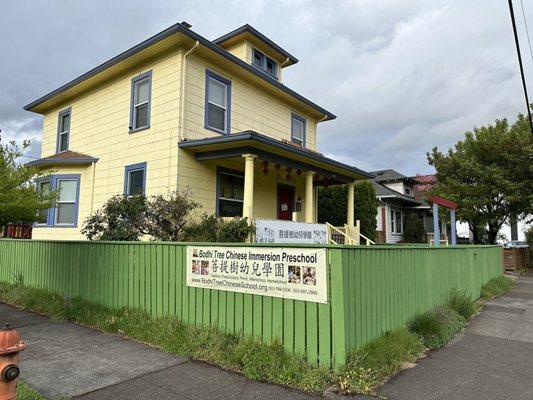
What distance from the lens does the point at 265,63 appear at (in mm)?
16781

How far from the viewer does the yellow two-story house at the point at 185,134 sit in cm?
1161

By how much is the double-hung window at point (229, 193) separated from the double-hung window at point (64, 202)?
5159 mm

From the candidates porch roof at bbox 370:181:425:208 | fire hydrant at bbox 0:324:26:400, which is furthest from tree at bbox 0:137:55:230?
porch roof at bbox 370:181:425:208

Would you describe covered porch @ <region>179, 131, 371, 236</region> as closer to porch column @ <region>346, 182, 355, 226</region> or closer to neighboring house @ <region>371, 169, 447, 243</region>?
porch column @ <region>346, 182, 355, 226</region>

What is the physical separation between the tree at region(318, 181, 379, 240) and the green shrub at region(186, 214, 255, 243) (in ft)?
31.5

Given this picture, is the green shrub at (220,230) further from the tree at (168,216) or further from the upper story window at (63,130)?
the upper story window at (63,130)

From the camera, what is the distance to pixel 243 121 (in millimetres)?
13836

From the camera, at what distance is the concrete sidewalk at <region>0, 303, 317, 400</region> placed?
177 inches

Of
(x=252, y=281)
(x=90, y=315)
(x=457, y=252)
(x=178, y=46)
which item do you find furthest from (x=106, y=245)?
(x=457, y=252)

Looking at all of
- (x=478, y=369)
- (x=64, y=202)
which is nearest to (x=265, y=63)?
(x=64, y=202)

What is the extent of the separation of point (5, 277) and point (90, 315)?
552 cm

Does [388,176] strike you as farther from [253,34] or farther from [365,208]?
[253,34]

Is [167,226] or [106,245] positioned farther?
[167,226]

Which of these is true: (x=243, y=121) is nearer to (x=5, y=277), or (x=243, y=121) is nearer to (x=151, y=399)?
(x=5, y=277)
